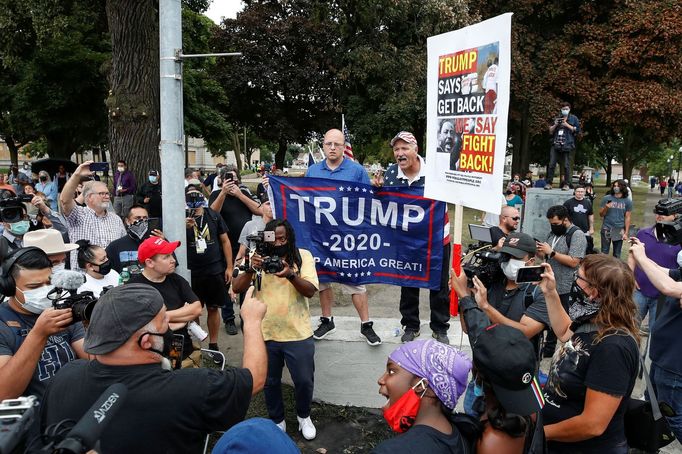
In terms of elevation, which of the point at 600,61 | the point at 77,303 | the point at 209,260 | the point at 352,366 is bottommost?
→ the point at 352,366

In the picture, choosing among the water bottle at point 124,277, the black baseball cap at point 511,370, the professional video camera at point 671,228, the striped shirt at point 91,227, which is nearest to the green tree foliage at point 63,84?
the striped shirt at point 91,227

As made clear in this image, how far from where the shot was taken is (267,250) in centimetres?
388

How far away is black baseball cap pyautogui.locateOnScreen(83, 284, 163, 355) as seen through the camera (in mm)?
2004

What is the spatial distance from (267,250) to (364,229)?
1406 millimetres

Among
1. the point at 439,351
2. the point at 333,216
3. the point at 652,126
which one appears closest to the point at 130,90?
the point at 333,216

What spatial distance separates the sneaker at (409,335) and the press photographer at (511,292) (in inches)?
52.4

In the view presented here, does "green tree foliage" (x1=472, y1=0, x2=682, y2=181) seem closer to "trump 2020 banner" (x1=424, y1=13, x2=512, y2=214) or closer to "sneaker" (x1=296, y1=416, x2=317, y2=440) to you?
"trump 2020 banner" (x1=424, y1=13, x2=512, y2=214)

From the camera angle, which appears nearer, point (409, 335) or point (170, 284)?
point (170, 284)

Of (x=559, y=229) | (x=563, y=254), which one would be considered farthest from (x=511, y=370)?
(x=559, y=229)

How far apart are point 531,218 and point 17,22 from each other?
510 inches

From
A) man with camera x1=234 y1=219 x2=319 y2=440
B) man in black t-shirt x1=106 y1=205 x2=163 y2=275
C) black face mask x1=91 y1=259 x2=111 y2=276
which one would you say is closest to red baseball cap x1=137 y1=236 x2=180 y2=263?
black face mask x1=91 y1=259 x2=111 y2=276

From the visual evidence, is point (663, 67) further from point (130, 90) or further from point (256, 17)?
point (130, 90)

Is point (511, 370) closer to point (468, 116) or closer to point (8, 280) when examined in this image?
point (468, 116)

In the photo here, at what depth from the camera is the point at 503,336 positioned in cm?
200
